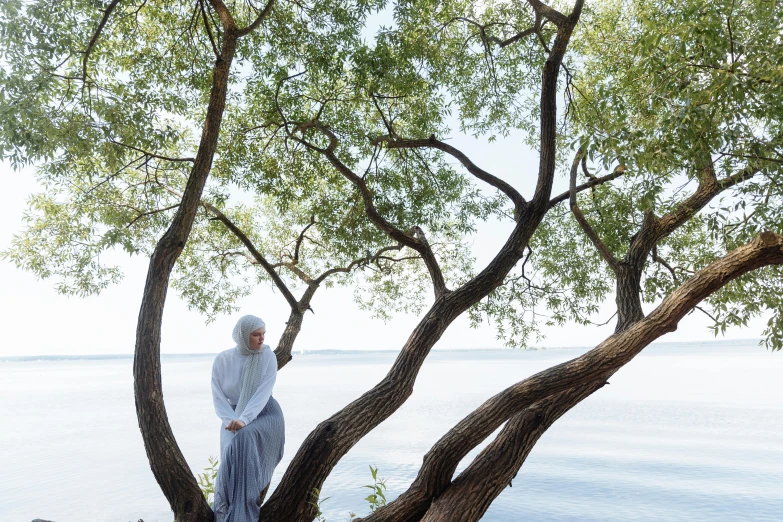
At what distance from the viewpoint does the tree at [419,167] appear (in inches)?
171

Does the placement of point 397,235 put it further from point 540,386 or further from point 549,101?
point 540,386

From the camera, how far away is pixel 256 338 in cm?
471

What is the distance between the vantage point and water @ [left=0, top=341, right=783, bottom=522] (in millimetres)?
12336

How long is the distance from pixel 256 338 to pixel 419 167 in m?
3.69

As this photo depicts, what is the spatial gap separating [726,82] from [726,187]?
2.20 metres

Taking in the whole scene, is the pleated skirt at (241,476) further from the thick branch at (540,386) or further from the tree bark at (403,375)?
the thick branch at (540,386)

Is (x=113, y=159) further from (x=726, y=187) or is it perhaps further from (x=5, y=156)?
(x=726, y=187)

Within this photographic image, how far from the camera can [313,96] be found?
24.9 ft

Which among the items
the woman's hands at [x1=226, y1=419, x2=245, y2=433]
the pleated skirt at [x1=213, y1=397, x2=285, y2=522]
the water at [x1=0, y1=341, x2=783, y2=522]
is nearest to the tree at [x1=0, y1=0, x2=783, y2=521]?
the pleated skirt at [x1=213, y1=397, x2=285, y2=522]

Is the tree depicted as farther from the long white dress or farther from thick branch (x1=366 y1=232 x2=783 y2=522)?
the long white dress

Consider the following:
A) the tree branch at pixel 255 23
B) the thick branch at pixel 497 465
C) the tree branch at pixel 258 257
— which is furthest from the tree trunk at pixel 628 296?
the tree branch at pixel 255 23

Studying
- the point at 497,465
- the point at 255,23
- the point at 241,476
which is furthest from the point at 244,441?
the point at 255,23

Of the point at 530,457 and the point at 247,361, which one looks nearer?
the point at 247,361

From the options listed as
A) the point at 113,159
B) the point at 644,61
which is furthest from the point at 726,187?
the point at 113,159
